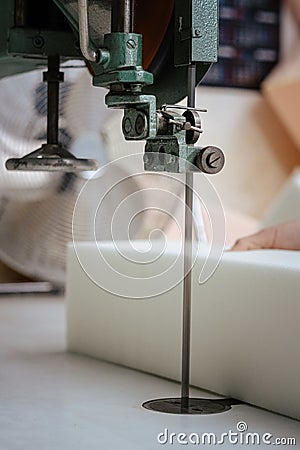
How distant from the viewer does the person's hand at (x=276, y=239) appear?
2.75 meters

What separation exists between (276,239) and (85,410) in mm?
828

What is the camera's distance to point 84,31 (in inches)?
75.6

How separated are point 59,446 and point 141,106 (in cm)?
69

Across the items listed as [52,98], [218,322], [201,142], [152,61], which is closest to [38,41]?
[52,98]

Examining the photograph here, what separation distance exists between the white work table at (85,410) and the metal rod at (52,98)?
24.8 inches

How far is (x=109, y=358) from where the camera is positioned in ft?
9.63

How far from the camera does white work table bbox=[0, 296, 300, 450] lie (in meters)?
1.99

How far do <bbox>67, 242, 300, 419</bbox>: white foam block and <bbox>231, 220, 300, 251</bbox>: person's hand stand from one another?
94 mm

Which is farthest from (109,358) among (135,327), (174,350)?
(174,350)

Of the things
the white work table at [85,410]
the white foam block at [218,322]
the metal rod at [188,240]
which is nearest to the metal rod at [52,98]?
the white foam block at [218,322]

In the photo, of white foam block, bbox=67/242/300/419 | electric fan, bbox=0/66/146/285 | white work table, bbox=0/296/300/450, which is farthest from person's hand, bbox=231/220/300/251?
electric fan, bbox=0/66/146/285

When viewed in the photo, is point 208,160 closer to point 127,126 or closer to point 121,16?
point 127,126

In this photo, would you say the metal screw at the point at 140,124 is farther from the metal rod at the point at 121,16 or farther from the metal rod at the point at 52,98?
the metal rod at the point at 52,98

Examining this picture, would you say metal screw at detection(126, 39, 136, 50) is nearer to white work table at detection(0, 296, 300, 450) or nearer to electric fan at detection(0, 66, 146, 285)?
white work table at detection(0, 296, 300, 450)
